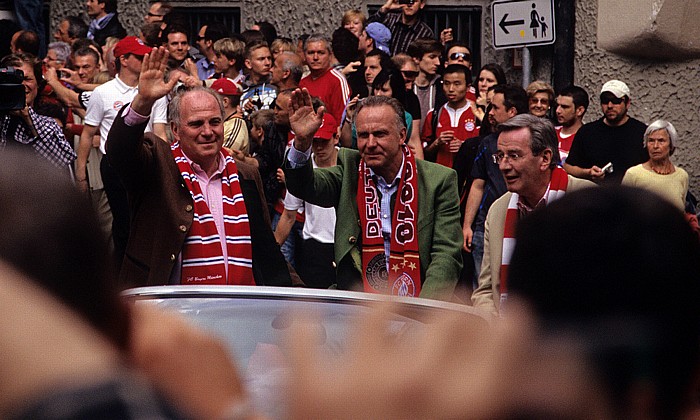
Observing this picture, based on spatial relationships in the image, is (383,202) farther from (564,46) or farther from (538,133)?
(564,46)

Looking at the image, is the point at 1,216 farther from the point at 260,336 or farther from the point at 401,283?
the point at 401,283

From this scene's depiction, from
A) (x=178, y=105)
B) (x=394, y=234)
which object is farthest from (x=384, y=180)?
(x=178, y=105)

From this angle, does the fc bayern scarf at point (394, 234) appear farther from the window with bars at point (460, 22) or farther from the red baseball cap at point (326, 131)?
the window with bars at point (460, 22)

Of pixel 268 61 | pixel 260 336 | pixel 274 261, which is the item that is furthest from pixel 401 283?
pixel 268 61

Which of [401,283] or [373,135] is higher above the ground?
[373,135]

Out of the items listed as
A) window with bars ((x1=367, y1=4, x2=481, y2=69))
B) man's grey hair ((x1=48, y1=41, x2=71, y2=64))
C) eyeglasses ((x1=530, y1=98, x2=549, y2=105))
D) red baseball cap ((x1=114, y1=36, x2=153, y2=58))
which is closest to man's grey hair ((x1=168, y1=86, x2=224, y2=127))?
red baseball cap ((x1=114, y1=36, x2=153, y2=58))

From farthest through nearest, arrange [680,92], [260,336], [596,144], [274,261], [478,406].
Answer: [680,92] < [596,144] < [274,261] < [260,336] < [478,406]

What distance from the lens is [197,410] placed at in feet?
3.16

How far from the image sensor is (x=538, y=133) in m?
5.25

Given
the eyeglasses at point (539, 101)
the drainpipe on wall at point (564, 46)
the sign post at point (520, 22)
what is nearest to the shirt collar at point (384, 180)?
the eyeglasses at point (539, 101)

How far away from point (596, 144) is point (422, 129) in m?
1.43

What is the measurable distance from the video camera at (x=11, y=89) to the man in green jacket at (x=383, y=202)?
1351 mm

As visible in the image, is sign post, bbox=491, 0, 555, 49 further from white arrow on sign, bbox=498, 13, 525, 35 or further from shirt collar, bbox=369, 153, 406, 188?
shirt collar, bbox=369, 153, 406, 188

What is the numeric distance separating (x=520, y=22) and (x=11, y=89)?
6097mm
